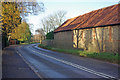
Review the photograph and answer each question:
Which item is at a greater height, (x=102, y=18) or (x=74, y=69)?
(x=102, y=18)

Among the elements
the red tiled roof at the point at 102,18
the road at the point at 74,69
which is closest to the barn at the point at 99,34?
the red tiled roof at the point at 102,18

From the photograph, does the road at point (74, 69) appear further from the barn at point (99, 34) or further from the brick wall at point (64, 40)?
the brick wall at point (64, 40)

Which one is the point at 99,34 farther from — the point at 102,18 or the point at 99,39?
the point at 102,18

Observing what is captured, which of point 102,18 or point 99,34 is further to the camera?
point 102,18

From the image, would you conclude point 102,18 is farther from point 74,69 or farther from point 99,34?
point 74,69

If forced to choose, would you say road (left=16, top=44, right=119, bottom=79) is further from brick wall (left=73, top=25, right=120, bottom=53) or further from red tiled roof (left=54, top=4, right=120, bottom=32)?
red tiled roof (left=54, top=4, right=120, bottom=32)

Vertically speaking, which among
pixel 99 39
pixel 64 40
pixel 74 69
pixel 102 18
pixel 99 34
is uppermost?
pixel 102 18

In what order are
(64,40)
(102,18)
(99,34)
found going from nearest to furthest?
(99,34) < (102,18) < (64,40)

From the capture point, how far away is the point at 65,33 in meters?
28.4

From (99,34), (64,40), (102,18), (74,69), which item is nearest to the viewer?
(74,69)

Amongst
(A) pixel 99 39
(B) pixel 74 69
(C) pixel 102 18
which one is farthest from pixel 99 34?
(B) pixel 74 69

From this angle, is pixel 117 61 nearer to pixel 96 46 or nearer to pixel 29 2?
pixel 96 46

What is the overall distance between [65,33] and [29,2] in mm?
17257

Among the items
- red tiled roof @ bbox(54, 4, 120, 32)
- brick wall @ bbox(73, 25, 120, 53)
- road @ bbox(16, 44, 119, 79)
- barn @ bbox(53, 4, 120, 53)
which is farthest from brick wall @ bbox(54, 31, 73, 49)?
road @ bbox(16, 44, 119, 79)
